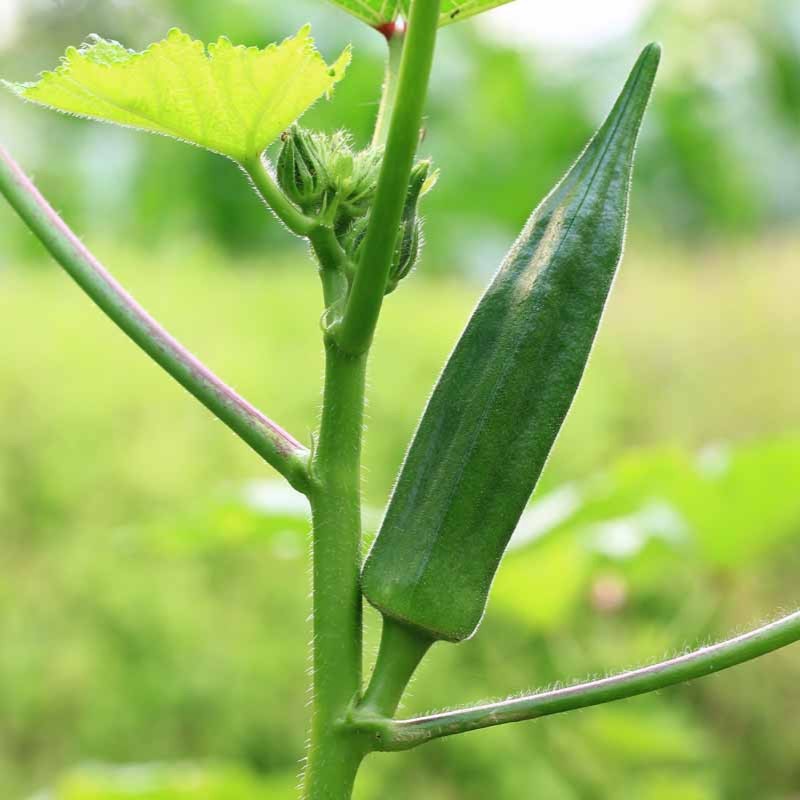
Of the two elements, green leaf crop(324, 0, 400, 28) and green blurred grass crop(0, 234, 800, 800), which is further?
green blurred grass crop(0, 234, 800, 800)

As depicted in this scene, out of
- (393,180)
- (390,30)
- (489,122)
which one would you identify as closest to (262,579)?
(489,122)

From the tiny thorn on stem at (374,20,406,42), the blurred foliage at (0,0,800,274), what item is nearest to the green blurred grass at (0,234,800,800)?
the blurred foliage at (0,0,800,274)

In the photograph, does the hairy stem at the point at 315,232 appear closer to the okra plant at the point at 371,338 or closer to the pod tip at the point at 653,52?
the okra plant at the point at 371,338

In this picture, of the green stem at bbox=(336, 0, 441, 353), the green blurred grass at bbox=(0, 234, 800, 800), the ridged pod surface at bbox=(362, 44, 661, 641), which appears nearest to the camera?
the green stem at bbox=(336, 0, 441, 353)

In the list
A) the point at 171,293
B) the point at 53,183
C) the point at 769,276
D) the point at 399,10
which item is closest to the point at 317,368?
the point at 171,293

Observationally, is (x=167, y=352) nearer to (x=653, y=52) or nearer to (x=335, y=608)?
(x=335, y=608)

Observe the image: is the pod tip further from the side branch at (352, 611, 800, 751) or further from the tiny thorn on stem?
the side branch at (352, 611, 800, 751)
